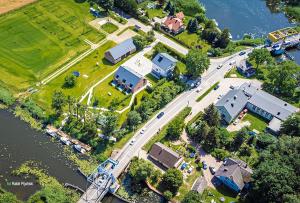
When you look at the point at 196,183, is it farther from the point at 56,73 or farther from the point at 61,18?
the point at 61,18

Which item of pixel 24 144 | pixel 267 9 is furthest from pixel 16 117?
pixel 267 9

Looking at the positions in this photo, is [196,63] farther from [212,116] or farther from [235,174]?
[235,174]

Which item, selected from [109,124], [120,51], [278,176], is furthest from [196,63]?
[278,176]

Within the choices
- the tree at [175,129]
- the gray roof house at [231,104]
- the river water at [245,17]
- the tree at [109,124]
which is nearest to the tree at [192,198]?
the tree at [175,129]

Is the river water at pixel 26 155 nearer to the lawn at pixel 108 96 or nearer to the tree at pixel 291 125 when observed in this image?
the lawn at pixel 108 96

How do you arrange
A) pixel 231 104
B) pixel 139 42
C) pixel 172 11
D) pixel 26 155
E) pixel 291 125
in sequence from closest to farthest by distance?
1. pixel 26 155
2. pixel 291 125
3. pixel 231 104
4. pixel 139 42
5. pixel 172 11
